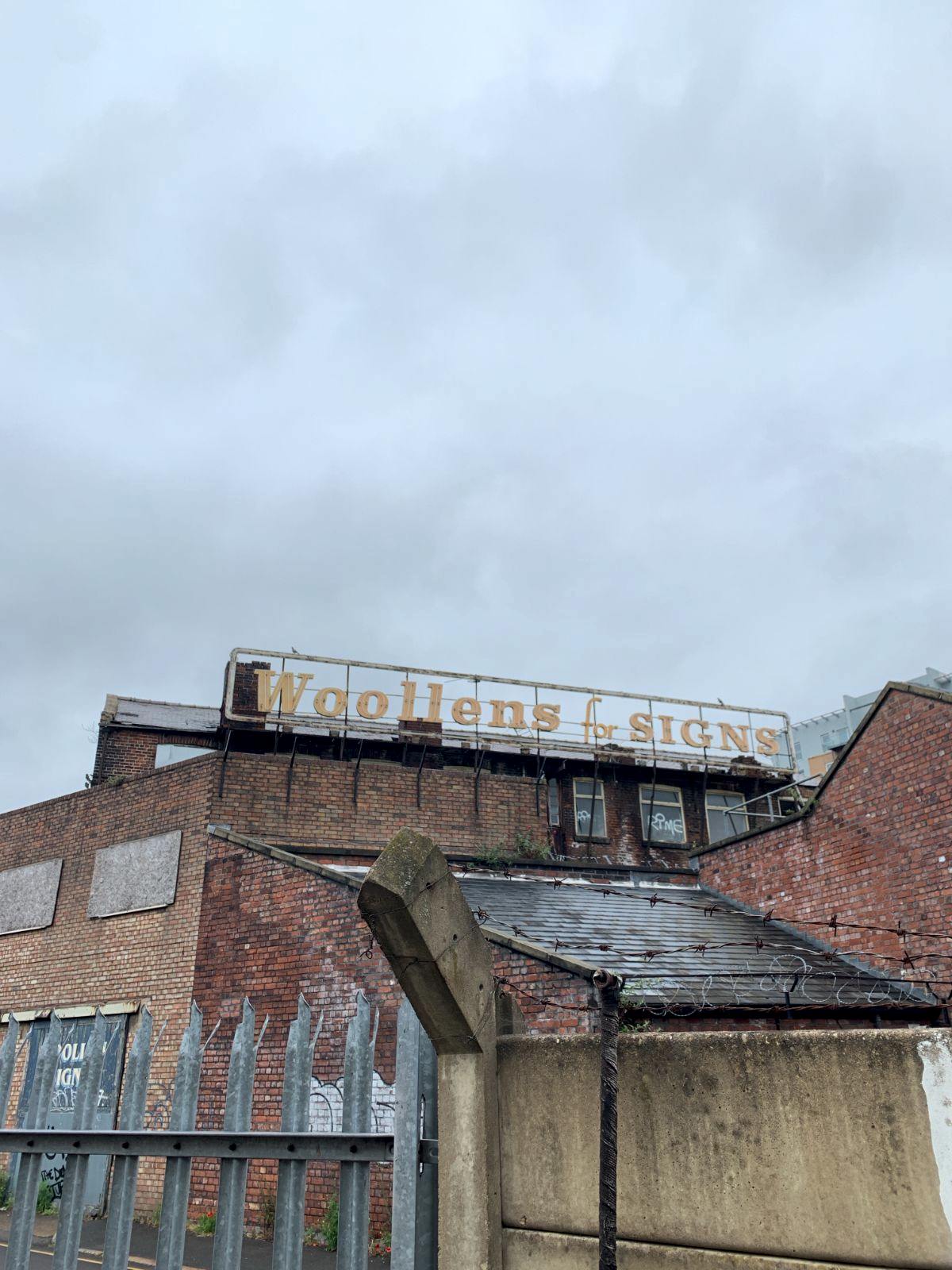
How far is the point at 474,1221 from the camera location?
287 cm

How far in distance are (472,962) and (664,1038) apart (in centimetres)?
62

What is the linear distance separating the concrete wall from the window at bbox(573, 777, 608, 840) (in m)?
21.6

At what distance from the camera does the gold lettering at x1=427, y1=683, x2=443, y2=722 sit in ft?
78.6

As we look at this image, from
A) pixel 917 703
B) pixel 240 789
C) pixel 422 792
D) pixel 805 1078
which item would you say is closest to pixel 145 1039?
pixel 805 1078

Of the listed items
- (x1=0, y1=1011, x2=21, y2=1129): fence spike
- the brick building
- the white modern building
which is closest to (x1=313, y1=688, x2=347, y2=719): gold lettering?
the brick building

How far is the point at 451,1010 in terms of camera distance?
2.88 meters

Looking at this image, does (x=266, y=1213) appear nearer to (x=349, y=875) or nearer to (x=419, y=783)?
(x=349, y=875)

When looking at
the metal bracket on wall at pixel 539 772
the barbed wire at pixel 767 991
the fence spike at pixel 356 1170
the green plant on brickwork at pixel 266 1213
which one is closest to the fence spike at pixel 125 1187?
the fence spike at pixel 356 1170

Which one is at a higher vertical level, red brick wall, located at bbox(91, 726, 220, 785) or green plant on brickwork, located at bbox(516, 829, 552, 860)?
red brick wall, located at bbox(91, 726, 220, 785)

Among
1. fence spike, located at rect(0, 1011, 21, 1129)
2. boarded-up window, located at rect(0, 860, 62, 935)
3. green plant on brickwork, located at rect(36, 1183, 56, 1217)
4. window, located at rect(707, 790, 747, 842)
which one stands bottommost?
green plant on brickwork, located at rect(36, 1183, 56, 1217)

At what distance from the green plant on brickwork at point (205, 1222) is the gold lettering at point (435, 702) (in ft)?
42.5

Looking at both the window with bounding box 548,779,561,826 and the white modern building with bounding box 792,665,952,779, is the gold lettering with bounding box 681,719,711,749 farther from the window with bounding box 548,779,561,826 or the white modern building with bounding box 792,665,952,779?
the white modern building with bounding box 792,665,952,779

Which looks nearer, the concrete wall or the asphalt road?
the concrete wall

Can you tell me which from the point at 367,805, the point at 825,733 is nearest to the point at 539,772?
the point at 367,805
